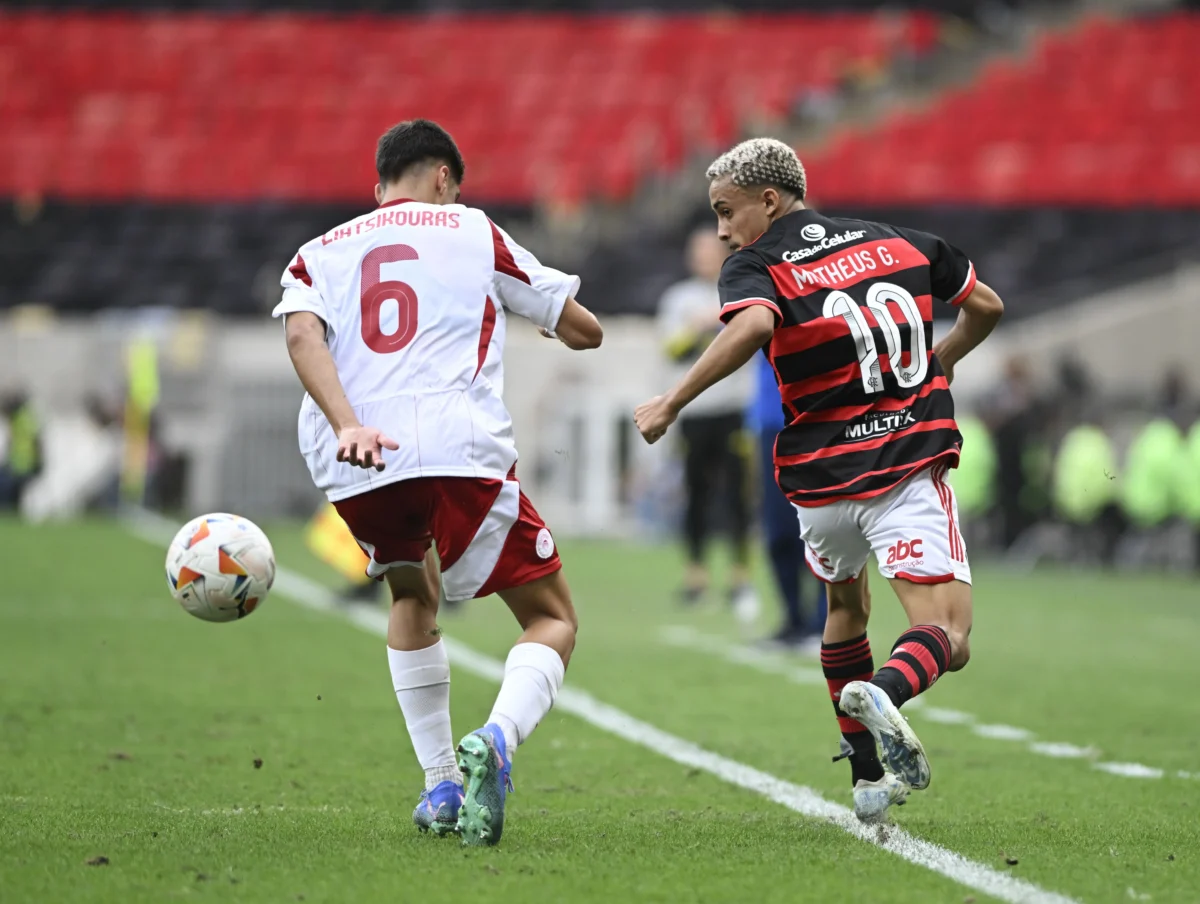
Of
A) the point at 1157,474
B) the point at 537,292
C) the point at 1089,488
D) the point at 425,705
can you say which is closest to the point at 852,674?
the point at 425,705

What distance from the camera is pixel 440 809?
4.46 meters

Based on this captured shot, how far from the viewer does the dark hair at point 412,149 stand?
452 centimetres

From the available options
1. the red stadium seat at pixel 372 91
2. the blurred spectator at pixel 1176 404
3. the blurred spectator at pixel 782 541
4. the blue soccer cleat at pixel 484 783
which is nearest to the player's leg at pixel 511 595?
the blue soccer cleat at pixel 484 783

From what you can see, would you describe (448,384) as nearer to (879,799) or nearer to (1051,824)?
(879,799)

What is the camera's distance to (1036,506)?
61.0ft

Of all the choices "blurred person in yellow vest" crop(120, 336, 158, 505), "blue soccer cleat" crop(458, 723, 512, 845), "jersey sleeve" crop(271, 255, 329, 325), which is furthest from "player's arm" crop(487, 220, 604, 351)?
"blurred person in yellow vest" crop(120, 336, 158, 505)

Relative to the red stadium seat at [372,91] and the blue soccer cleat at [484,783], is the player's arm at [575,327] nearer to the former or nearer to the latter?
the blue soccer cleat at [484,783]

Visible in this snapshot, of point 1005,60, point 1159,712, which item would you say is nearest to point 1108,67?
point 1005,60

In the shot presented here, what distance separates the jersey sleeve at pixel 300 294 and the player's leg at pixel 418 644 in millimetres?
491

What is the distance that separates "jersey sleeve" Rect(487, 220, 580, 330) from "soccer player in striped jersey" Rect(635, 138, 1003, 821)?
38cm

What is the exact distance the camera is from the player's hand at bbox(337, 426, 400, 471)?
4090 mm

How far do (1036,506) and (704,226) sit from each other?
812cm

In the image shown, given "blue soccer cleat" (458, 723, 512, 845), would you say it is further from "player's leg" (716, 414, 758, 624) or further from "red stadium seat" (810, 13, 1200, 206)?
"red stadium seat" (810, 13, 1200, 206)

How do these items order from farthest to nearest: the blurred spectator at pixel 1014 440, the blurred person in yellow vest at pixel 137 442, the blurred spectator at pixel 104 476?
the blurred person in yellow vest at pixel 137 442, the blurred spectator at pixel 104 476, the blurred spectator at pixel 1014 440
